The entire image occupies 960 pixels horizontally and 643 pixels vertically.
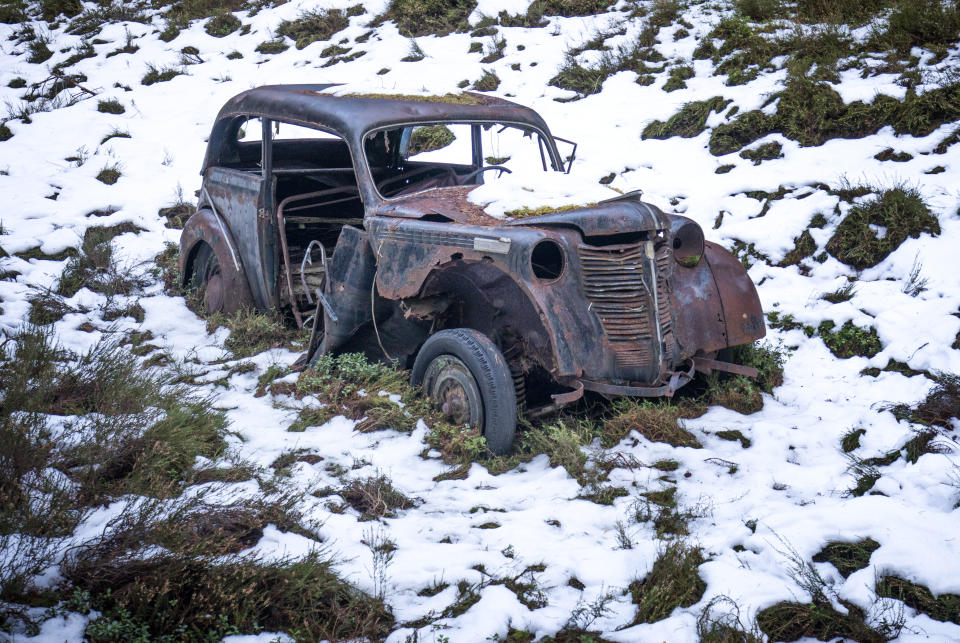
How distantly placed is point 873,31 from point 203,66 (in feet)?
31.1

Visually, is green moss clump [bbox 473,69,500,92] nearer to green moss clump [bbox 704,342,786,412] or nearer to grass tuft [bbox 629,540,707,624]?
green moss clump [bbox 704,342,786,412]

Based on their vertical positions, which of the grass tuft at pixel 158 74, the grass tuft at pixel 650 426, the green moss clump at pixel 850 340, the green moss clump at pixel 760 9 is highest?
the green moss clump at pixel 760 9

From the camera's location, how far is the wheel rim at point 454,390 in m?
3.67

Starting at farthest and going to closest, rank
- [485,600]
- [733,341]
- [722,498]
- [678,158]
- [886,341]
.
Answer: [678,158]
[886,341]
[733,341]
[722,498]
[485,600]

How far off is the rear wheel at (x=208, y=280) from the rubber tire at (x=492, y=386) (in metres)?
2.70

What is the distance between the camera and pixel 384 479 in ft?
10.8

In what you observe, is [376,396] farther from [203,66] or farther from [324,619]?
[203,66]

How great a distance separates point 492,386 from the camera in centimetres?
354

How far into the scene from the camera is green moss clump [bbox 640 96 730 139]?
7.80 meters

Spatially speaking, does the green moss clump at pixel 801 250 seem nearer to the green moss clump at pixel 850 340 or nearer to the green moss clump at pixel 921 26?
the green moss clump at pixel 850 340

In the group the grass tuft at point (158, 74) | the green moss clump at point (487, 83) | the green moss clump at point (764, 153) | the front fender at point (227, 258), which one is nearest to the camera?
the front fender at point (227, 258)

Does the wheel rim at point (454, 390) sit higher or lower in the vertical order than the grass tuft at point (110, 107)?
lower

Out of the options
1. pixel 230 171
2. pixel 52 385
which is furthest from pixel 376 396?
pixel 230 171

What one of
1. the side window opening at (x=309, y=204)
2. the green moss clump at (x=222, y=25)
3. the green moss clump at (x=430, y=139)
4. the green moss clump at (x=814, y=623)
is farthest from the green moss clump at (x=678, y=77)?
the green moss clump at (x=222, y=25)
